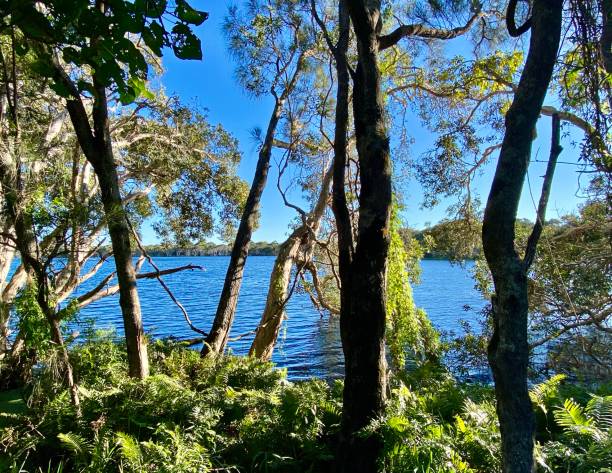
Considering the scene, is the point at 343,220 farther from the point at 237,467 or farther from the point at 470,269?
the point at 470,269

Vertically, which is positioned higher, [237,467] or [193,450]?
[193,450]

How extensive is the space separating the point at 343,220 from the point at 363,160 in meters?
0.51

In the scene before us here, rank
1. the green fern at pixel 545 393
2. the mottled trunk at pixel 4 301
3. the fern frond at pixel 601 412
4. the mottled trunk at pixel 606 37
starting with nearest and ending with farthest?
the mottled trunk at pixel 606 37
the fern frond at pixel 601 412
the green fern at pixel 545 393
the mottled trunk at pixel 4 301

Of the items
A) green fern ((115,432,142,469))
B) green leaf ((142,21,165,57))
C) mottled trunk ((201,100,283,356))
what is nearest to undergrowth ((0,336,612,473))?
green fern ((115,432,142,469))

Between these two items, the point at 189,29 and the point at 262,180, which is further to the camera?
the point at 262,180

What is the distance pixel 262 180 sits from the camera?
6.75 metres

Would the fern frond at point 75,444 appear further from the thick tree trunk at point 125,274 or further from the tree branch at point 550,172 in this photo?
the tree branch at point 550,172

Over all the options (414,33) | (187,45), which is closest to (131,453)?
(187,45)

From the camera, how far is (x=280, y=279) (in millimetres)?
7547

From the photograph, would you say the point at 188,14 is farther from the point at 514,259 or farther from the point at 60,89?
the point at 514,259

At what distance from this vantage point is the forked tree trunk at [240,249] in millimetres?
6000

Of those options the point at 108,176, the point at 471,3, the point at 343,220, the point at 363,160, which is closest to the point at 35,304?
the point at 108,176

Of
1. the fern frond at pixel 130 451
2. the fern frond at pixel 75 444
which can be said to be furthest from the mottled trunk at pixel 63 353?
the fern frond at pixel 130 451

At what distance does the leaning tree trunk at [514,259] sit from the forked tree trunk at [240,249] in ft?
14.2
